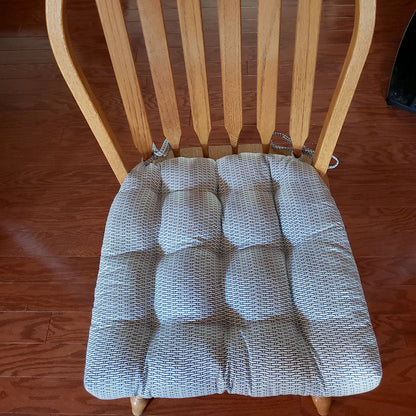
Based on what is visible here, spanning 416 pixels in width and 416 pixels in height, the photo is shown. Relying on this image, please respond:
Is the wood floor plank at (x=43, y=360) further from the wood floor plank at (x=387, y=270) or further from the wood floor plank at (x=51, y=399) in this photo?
the wood floor plank at (x=387, y=270)

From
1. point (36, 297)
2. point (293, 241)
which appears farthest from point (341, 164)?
point (36, 297)

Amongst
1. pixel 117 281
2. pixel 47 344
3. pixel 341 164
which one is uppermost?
pixel 117 281

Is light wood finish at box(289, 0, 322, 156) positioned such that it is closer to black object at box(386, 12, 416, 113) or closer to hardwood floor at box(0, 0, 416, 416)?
hardwood floor at box(0, 0, 416, 416)

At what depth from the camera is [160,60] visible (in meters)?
0.69

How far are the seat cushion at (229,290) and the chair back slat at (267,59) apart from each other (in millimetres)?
94

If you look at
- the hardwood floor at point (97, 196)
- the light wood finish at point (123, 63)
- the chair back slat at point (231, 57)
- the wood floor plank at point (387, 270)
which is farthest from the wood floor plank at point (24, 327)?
the wood floor plank at point (387, 270)

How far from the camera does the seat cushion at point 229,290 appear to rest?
24.5 inches

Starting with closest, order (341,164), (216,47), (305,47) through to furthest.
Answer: (305,47)
(341,164)
(216,47)

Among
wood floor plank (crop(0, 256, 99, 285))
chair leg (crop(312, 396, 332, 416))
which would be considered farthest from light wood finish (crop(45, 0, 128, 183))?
chair leg (crop(312, 396, 332, 416))

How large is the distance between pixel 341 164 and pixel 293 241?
0.71 m

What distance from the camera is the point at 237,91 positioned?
0.73 meters

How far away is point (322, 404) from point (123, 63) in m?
0.83

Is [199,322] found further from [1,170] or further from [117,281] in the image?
[1,170]

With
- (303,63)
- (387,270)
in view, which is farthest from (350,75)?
(387,270)
